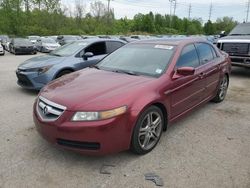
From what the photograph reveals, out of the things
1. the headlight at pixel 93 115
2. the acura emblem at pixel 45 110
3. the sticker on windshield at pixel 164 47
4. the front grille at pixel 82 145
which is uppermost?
the sticker on windshield at pixel 164 47

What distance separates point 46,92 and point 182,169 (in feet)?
6.97

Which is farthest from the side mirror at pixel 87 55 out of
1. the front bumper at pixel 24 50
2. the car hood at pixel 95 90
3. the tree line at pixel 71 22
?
the tree line at pixel 71 22

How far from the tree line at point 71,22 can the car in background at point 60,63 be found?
25132 millimetres

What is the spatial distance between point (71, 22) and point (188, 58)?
54063 millimetres

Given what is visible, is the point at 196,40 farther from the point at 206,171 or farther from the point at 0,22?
the point at 0,22

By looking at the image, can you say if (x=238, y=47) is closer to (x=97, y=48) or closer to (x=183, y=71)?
(x=97, y=48)

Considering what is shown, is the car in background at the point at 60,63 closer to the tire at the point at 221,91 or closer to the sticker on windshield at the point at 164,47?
the sticker on windshield at the point at 164,47

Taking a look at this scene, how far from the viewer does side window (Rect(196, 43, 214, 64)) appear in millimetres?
5223

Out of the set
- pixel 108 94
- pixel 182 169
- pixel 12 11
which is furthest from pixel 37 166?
pixel 12 11

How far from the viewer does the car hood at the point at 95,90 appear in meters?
3.34

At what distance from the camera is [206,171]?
3.38 metres

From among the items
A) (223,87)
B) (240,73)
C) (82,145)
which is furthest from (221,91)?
(240,73)

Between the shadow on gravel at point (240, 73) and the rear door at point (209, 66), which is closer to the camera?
the rear door at point (209, 66)

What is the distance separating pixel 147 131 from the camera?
3.75 m
